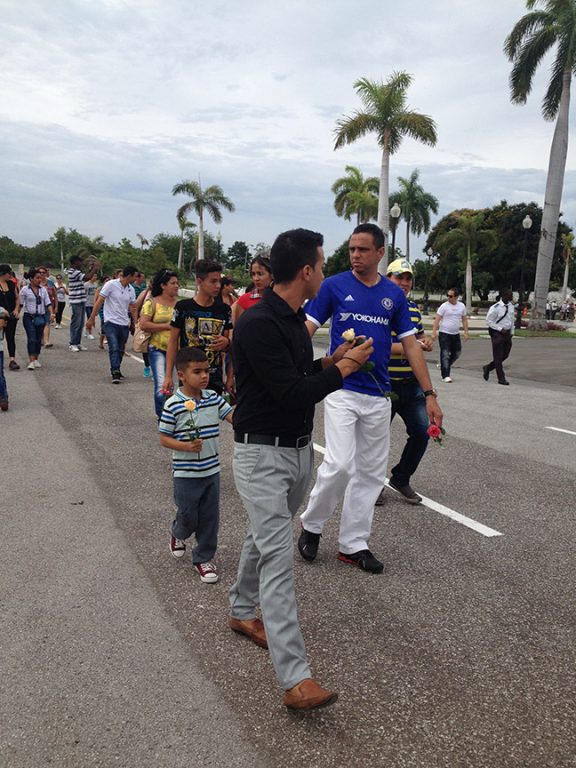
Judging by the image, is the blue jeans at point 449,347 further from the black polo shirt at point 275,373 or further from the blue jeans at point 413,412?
the black polo shirt at point 275,373

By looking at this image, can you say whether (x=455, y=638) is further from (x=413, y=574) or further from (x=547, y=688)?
(x=413, y=574)

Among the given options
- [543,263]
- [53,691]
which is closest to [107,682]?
[53,691]

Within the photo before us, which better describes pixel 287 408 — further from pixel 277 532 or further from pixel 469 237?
pixel 469 237

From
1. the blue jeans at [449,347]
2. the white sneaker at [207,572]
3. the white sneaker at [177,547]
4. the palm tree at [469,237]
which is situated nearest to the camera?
the white sneaker at [207,572]

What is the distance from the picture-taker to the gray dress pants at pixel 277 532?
8.86 ft

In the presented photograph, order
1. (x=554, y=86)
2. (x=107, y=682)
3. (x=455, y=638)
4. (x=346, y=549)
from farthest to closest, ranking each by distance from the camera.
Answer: (x=554, y=86) → (x=346, y=549) → (x=455, y=638) → (x=107, y=682)

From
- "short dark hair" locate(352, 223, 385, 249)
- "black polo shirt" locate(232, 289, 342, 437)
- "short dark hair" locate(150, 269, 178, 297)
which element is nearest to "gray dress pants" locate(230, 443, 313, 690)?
"black polo shirt" locate(232, 289, 342, 437)

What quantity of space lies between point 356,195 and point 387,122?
17341 millimetres

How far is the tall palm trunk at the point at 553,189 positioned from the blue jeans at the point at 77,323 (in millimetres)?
22403

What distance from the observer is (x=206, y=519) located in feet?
13.5

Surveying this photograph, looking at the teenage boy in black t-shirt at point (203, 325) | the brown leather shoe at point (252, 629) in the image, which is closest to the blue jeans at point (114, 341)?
the teenage boy in black t-shirt at point (203, 325)

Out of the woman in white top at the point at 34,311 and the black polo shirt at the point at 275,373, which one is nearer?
the black polo shirt at the point at 275,373

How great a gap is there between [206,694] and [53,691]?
0.66m

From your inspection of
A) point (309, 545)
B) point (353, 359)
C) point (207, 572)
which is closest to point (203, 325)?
point (309, 545)
